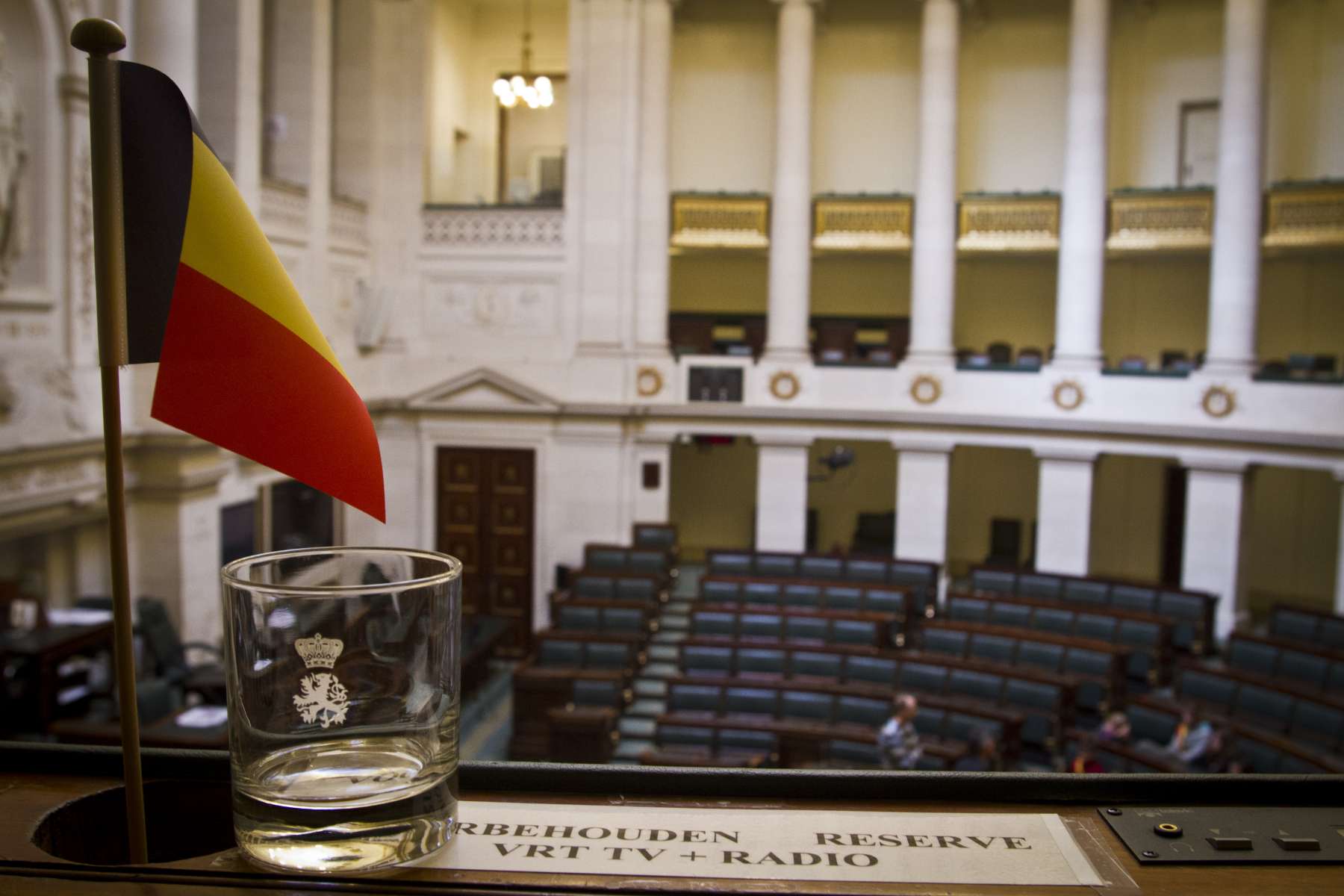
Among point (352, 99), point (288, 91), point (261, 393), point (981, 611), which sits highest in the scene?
point (352, 99)

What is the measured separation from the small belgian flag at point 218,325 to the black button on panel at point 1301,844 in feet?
3.49

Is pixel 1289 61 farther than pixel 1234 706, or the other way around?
pixel 1289 61

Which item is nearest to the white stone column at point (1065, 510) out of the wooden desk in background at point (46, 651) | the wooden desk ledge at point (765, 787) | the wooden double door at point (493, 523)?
the wooden double door at point (493, 523)

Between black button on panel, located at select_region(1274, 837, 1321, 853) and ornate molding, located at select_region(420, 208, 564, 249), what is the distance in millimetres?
16299

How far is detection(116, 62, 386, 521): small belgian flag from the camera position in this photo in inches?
51.2

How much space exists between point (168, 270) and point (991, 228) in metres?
16.3

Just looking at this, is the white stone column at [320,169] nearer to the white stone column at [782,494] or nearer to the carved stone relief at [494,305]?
the carved stone relief at [494,305]

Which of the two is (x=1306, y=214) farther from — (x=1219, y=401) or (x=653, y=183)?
(x=653, y=183)

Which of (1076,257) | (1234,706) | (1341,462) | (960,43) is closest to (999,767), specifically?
(1234,706)

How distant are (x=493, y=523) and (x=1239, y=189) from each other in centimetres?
1109

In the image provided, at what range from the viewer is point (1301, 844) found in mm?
1216

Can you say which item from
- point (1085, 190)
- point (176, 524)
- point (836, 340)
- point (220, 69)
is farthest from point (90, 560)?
point (1085, 190)

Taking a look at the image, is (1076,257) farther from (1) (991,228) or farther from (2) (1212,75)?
(2) (1212,75)

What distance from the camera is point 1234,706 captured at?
1052cm
